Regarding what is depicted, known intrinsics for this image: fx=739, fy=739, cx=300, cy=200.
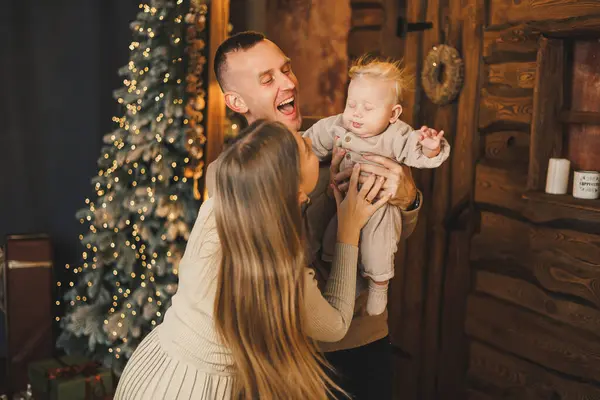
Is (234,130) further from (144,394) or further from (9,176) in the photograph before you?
(144,394)

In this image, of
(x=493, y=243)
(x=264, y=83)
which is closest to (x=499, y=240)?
(x=493, y=243)

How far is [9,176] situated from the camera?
4.83 metres

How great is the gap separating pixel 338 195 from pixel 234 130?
214 cm

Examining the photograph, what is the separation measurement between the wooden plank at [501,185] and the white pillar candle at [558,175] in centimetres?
23

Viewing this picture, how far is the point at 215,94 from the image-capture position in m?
4.07

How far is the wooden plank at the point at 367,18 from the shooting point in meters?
3.98

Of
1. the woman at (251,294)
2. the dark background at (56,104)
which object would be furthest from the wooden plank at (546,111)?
the dark background at (56,104)

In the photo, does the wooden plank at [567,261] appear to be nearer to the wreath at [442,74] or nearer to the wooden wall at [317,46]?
the wreath at [442,74]

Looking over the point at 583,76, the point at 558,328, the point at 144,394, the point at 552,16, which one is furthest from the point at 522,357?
the point at 144,394

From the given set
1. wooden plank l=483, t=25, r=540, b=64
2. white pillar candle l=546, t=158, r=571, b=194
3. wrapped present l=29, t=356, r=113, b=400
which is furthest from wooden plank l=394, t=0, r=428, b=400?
wrapped present l=29, t=356, r=113, b=400

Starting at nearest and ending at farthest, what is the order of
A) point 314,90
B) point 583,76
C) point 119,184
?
1. point 583,76
2. point 119,184
3. point 314,90

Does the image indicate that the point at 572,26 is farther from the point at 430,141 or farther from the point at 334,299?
the point at 334,299

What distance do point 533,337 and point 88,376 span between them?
2.30 metres

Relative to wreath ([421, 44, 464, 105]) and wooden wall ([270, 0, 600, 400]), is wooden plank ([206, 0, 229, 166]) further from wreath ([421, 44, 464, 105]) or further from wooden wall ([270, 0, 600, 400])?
Answer: wreath ([421, 44, 464, 105])
